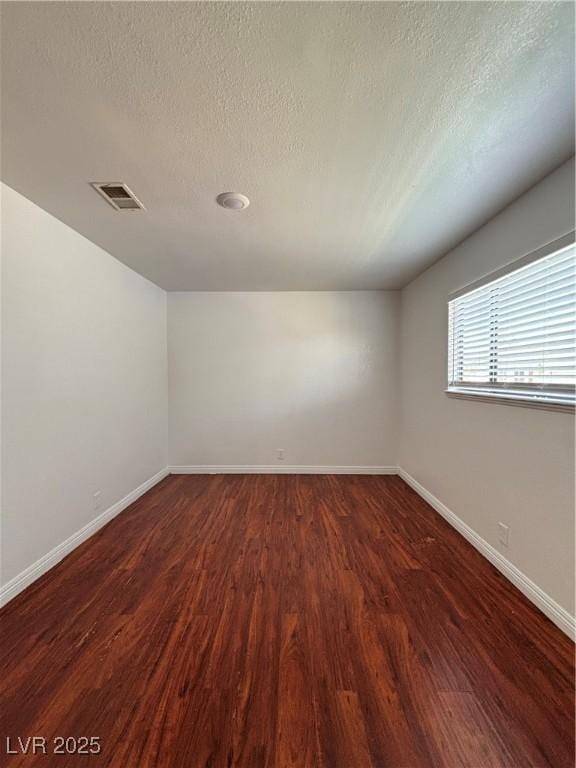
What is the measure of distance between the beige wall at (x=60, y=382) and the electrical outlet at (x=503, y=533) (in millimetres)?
3006

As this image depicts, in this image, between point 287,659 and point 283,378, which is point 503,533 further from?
point 283,378

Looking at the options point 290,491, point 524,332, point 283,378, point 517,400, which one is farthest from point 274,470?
point 524,332

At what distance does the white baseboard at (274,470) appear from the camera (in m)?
3.68

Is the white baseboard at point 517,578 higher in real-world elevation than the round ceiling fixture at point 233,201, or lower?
→ lower

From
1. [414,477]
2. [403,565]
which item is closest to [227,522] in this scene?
[403,565]

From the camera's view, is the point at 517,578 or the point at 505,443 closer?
the point at 517,578

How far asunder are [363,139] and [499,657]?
96.0 inches

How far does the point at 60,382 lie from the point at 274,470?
99.5 inches

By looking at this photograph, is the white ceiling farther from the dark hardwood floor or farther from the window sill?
the dark hardwood floor

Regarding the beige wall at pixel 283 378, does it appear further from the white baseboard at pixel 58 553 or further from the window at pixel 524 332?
the window at pixel 524 332

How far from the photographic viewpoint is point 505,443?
1820mm

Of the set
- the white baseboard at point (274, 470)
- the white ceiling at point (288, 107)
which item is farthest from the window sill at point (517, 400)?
the white baseboard at point (274, 470)

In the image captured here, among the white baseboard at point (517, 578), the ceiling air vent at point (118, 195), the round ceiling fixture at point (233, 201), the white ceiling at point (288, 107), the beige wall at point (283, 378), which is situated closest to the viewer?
the white ceiling at point (288, 107)

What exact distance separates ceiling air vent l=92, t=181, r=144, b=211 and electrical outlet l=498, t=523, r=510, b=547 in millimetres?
3103
